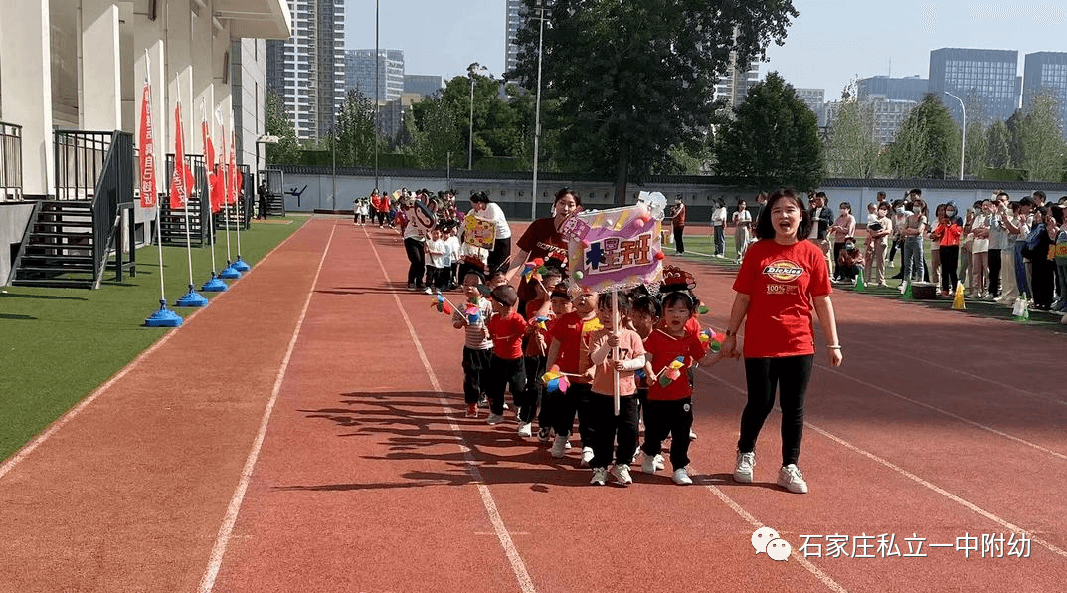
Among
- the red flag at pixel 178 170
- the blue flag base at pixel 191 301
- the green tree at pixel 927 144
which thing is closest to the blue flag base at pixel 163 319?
the blue flag base at pixel 191 301

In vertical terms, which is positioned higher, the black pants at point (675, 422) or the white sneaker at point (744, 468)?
the black pants at point (675, 422)

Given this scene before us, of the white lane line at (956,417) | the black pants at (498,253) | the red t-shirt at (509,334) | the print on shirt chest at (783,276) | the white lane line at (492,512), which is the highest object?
the print on shirt chest at (783,276)

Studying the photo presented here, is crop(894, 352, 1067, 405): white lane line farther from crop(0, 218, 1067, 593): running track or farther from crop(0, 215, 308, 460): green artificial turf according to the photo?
crop(0, 215, 308, 460): green artificial turf

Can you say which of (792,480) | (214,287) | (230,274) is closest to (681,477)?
(792,480)

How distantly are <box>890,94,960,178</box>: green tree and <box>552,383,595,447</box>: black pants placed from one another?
269 ft

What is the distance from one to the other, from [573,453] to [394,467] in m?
1.50

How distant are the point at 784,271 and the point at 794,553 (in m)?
2.05

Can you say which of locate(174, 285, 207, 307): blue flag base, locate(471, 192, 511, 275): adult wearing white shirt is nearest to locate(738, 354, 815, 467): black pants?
locate(471, 192, 511, 275): adult wearing white shirt

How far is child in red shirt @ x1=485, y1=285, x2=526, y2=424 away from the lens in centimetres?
907

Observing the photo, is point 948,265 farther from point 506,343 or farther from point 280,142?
point 280,142

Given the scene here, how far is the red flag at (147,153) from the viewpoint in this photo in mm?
17656

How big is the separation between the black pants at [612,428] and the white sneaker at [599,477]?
5cm

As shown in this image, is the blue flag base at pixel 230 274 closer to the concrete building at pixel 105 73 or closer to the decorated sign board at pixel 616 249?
the concrete building at pixel 105 73

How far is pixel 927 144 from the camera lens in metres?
89.9
